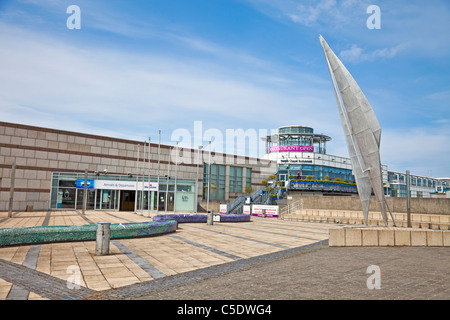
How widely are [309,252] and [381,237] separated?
4.35m

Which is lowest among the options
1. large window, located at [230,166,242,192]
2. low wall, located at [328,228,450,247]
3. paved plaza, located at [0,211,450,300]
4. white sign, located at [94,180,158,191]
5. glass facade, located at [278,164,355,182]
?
paved plaza, located at [0,211,450,300]

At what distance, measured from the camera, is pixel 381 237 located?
52.1 ft

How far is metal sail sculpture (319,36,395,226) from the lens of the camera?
19.2 metres

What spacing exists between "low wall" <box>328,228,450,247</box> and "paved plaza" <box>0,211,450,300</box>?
71 centimetres

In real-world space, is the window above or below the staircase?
above

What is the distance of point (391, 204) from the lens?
3328cm

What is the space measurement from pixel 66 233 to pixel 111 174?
86.1 ft

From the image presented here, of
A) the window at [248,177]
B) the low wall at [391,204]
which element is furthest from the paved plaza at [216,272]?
the window at [248,177]

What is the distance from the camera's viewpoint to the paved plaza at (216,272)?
7.50 metres

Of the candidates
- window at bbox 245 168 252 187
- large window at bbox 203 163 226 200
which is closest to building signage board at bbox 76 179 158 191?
large window at bbox 203 163 226 200

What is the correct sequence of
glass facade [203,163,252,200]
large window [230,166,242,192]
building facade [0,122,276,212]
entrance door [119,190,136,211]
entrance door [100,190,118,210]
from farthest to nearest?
large window [230,166,242,192]
glass facade [203,163,252,200]
entrance door [119,190,136,211]
entrance door [100,190,118,210]
building facade [0,122,276,212]

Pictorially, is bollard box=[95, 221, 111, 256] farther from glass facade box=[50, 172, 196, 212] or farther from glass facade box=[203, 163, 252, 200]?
glass facade box=[203, 163, 252, 200]

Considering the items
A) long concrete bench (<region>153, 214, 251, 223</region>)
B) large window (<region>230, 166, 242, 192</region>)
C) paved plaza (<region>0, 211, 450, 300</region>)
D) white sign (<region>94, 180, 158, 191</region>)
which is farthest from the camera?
large window (<region>230, 166, 242, 192</region>)
